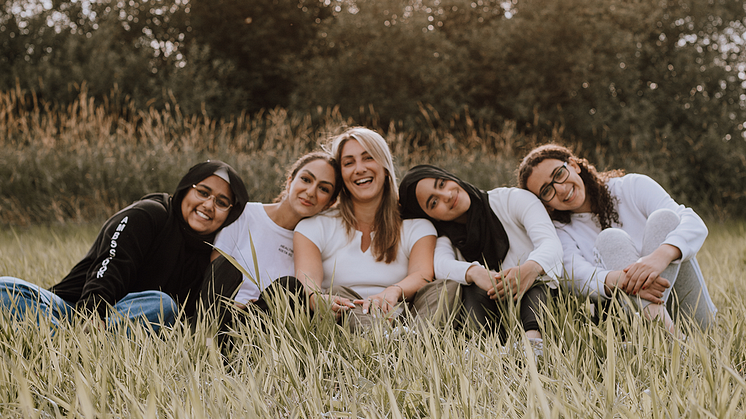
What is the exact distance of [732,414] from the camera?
95 cm

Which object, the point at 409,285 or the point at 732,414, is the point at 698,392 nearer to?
the point at 732,414

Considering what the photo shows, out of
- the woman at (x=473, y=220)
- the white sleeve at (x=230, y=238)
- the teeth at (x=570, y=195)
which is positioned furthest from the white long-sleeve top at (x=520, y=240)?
the white sleeve at (x=230, y=238)

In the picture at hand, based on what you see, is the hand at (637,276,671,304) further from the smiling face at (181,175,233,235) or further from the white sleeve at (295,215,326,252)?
the smiling face at (181,175,233,235)

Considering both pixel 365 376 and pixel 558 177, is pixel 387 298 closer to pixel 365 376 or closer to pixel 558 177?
pixel 365 376

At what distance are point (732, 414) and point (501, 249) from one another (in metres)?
1.50

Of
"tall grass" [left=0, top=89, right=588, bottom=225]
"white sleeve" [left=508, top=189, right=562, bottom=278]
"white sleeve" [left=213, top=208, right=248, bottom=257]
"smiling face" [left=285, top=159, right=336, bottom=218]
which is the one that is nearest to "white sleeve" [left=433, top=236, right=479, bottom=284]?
"white sleeve" [left=508, top=189, right=562, bottom=278]

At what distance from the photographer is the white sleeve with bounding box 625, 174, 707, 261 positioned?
1958 mm

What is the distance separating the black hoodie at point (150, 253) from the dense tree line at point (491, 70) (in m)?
8.11

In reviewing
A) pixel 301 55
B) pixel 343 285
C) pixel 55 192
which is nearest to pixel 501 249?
pixel 343 285

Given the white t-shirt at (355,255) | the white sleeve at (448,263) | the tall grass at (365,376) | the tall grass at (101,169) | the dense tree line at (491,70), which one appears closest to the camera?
the tall grass at (365,376)

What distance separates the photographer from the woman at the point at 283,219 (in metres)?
2.39

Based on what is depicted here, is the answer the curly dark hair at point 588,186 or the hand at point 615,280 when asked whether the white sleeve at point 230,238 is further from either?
the hand at point 615,280

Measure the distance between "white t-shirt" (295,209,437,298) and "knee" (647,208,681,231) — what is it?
1.01 meters

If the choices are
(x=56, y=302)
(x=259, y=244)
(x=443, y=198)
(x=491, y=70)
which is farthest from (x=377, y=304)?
(x=491, y=70)
